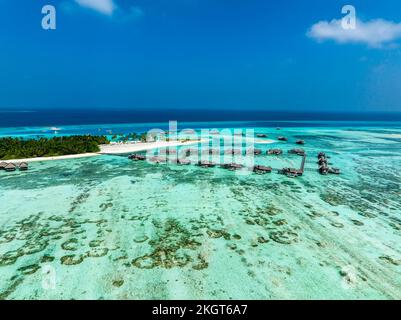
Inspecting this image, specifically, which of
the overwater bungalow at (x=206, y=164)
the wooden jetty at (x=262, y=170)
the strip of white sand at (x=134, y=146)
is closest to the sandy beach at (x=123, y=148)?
the strip of white sand at (x=134, y=146)

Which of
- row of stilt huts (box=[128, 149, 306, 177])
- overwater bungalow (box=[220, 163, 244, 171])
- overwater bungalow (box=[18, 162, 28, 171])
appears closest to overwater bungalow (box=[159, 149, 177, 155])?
row of stilt huts (box=[128, 149, 306, 177])

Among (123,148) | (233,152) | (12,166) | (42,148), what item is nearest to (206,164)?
(233,152)

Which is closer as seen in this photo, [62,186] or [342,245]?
[342,245]

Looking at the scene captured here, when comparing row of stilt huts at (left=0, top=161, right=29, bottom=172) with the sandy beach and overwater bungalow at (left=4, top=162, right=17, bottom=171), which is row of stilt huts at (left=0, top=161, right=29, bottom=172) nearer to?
overwater bungalow at (left=4, top=162, right=17, bottom=171)

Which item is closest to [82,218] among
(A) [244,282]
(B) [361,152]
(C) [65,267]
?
(C) [65,267]

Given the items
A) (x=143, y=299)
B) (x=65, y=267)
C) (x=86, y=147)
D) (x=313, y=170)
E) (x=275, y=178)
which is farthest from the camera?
(x=86, y=147)

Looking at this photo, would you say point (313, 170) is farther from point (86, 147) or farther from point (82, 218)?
point (86, 147)

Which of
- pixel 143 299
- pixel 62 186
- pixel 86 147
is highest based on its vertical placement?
pixel 86 147

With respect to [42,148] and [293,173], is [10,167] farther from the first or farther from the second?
[293,173]
